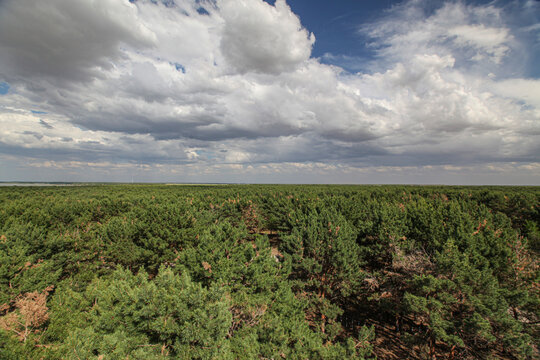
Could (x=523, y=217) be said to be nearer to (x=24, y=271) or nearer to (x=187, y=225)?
(x=187, y=225)


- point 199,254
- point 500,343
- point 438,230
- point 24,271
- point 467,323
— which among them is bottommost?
point 500,343

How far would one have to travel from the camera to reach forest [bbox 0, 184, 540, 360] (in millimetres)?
9141

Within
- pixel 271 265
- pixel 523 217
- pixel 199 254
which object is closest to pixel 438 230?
pixel 271 265

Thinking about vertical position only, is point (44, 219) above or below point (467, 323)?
above

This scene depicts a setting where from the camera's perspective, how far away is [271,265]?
16.0 metres

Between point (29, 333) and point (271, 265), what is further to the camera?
point (271, 265)

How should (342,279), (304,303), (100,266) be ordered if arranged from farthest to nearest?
(100,266) < (342,279) < (304,303)

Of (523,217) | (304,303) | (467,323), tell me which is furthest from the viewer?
(523,217)

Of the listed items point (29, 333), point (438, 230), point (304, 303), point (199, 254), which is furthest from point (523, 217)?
point (29, 333)

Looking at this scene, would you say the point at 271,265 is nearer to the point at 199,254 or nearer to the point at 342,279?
the point at 199,254

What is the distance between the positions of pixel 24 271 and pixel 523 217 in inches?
2220

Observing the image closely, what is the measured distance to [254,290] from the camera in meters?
14.2

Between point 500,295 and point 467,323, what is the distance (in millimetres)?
2569

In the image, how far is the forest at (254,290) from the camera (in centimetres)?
914
